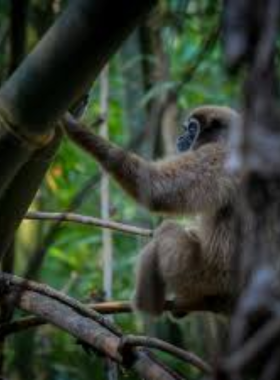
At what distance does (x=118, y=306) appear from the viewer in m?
4.12

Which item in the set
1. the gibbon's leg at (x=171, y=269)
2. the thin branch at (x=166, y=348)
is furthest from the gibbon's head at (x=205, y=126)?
the thin branch at (x=166, y=348)

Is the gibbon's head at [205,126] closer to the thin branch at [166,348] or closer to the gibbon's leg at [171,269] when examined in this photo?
the gibbon's leg at [171,269]

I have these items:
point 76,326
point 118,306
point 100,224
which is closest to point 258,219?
point 76,326

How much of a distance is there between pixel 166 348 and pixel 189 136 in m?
3.54

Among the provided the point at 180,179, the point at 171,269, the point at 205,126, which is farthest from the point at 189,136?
the point at 171,269

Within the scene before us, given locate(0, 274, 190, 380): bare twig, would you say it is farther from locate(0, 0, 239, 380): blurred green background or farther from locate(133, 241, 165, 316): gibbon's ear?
locate(133, 241, 165, 316): gibbon's ear

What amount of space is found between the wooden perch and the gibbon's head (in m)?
2.32

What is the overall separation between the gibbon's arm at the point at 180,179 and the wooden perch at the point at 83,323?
1313mm

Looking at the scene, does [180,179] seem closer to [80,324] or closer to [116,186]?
[80,324]

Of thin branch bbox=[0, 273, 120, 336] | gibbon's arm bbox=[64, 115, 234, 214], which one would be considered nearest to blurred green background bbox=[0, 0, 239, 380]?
gibbon's arm bbox=[64, 115, 234, 214]

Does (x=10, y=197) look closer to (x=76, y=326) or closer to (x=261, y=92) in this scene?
(x=76, y=326)

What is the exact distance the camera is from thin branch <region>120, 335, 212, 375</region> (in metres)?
2.27

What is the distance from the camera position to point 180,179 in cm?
505

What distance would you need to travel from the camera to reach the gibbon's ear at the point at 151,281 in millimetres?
4910
